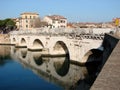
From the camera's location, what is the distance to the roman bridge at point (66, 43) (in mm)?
26728

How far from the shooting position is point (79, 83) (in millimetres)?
22703

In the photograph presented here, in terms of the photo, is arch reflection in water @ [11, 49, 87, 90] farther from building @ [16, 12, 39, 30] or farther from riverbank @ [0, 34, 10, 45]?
building @ [16, 12, 39, 30]

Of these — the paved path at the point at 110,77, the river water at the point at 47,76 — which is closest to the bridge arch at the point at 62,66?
the river water at the point at 47,76

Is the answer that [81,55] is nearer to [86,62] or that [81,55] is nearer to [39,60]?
[86,62]

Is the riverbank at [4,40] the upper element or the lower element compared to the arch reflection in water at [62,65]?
lower

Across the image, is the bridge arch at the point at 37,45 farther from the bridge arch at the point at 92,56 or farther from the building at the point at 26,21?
the building at the point at 26,21

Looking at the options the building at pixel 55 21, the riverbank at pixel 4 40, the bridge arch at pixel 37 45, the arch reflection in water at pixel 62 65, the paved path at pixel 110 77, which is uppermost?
the paved path at pixel 110 77

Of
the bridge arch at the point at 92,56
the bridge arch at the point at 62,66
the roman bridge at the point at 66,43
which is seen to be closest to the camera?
the roman bridge at the point at 66,43

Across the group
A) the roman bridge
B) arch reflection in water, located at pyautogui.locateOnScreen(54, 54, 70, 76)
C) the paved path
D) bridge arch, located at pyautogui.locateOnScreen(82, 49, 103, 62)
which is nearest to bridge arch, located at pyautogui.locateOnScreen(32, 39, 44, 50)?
the roman bridge

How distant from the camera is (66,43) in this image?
32938 millimetres

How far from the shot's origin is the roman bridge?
26728 mm

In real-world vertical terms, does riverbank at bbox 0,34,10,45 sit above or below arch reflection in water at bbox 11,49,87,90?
below

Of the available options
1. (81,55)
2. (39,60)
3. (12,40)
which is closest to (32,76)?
(81,55)

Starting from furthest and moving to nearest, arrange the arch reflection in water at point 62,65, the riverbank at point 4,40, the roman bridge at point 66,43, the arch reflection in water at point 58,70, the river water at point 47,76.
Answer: the riverbank at point 4,40
the arch reflection in water at point 62,65
the roman bridge at point 66,43
the arch reflection in water at point 58,70
the river water at point 47,76
